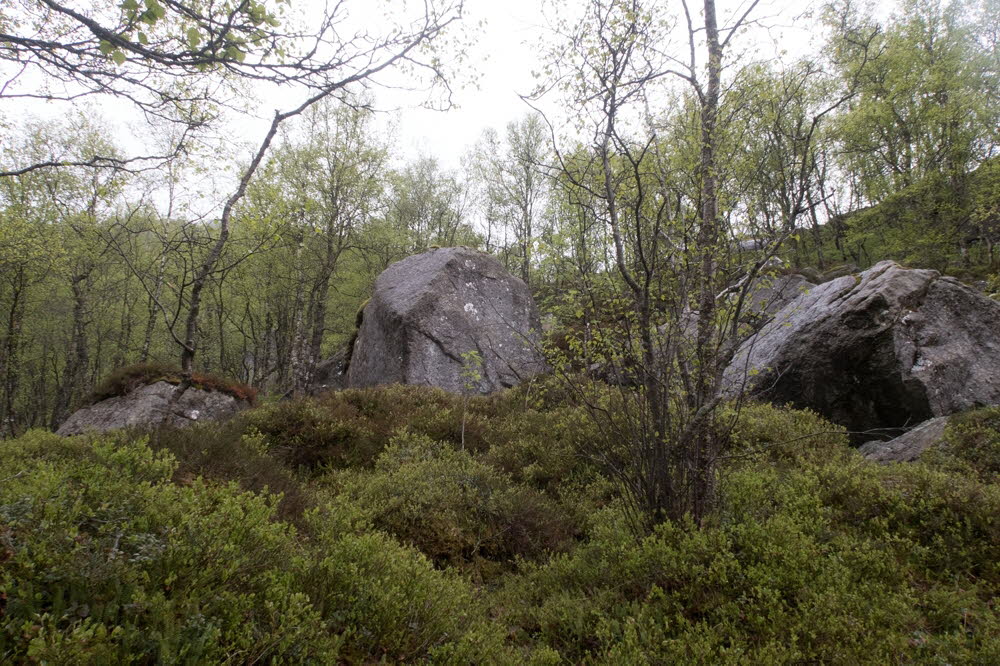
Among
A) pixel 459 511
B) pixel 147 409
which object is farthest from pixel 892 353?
pixel 147 409

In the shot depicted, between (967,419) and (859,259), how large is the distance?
17.1m

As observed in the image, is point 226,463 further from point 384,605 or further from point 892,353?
point 892,353

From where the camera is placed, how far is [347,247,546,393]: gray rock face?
1131cm

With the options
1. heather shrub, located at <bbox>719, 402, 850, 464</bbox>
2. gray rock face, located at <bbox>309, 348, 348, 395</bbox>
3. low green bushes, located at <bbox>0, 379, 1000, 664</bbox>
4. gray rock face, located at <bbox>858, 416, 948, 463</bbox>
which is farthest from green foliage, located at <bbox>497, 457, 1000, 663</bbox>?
gray rock face, located at <bbox>309, 348, 348, 395</bbox>

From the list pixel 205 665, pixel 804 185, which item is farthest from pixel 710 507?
pixel 205 665

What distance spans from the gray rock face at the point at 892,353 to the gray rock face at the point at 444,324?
17.5 feet

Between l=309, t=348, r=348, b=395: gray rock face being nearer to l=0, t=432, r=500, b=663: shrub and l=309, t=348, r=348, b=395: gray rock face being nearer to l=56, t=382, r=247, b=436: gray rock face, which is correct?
l=56, t=382, r=247, b=436: gray rock face

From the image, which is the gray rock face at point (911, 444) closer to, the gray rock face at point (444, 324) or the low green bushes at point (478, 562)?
the low green bushes at point (478, 562)

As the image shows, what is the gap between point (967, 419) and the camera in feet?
18.3

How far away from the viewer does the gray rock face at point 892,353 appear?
652 centimetres

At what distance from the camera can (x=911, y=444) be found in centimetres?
582

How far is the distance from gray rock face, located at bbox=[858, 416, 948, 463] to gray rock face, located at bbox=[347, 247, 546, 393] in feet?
20.6

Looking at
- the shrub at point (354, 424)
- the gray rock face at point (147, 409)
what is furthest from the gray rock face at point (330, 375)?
the shrub at point (354, 424)

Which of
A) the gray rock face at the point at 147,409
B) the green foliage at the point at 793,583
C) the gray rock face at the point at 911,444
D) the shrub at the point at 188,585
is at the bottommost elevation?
the green foliage at the point at 793,583
